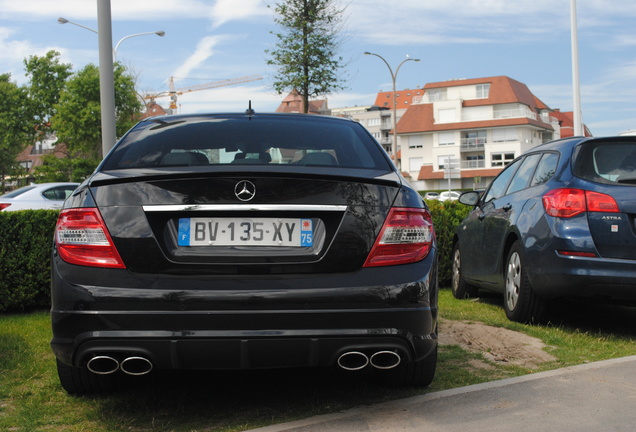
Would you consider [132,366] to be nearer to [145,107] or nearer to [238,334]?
[238,334]

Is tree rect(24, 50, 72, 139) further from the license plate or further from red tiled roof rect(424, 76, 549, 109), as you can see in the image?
the license plate

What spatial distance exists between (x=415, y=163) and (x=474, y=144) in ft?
26.2

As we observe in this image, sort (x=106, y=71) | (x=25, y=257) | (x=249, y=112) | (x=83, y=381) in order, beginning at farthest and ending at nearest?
(x=106, y=71), (x=25, y=257), (x=249, y=112), (x=83, y=381)

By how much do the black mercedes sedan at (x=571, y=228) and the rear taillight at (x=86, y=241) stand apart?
145 inches

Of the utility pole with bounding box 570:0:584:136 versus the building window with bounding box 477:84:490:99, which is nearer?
the utility pole with bounding box 570:0:584:136

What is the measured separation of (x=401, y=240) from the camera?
371 cm

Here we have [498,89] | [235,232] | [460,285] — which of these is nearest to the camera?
[235,232]

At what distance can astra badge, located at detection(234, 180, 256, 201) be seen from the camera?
3.58 meters

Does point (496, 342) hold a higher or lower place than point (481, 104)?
lower

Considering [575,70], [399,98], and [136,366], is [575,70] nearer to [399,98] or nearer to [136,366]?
[136,366]

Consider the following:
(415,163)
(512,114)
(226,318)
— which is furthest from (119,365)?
(415,163)

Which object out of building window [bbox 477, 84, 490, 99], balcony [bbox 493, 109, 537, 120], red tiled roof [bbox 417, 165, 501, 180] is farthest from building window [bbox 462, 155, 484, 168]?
building window [bbox 477, 84, 490, 99]

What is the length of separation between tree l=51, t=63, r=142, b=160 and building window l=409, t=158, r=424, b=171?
1879 inches

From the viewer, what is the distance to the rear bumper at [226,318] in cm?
347
